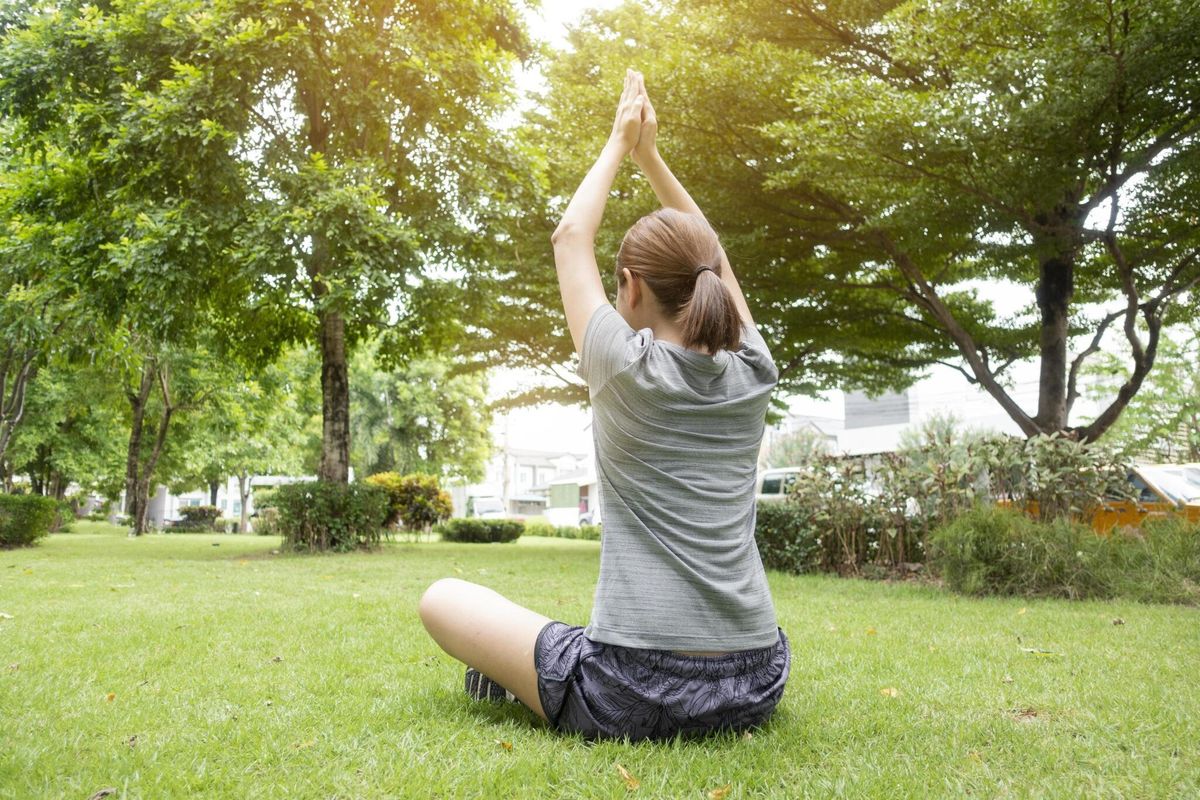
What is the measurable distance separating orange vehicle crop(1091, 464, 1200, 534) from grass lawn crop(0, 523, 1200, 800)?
388cm

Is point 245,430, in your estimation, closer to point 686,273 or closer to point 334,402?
point 334,402

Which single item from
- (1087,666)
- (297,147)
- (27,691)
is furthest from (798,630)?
(297,147)

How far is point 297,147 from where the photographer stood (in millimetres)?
13656

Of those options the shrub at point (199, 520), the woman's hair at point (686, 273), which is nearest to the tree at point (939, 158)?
the woman's hair at point (686, 273)

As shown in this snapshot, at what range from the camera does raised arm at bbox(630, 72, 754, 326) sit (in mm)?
2740

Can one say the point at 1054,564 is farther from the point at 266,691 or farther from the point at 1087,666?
the point at 266,691

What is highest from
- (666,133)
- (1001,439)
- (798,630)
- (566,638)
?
(666,133)

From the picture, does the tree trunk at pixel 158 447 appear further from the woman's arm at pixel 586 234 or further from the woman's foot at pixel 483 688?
the woman's arm at pixel 586 234

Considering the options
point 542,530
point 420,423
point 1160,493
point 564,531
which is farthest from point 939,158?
point 420,423

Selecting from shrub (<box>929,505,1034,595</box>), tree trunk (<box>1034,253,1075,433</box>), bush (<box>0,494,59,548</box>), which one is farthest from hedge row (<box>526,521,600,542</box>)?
shrub (<box>929,505,1034,595</box>)

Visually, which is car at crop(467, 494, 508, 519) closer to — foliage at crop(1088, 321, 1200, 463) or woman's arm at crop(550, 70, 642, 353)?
foliage at crop(1088, 321, 1200, 463)

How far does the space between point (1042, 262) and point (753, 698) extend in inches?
469

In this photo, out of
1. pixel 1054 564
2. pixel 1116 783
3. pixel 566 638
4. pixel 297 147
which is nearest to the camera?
pixel 1116 783

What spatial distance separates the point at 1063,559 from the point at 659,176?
7.01 metres
